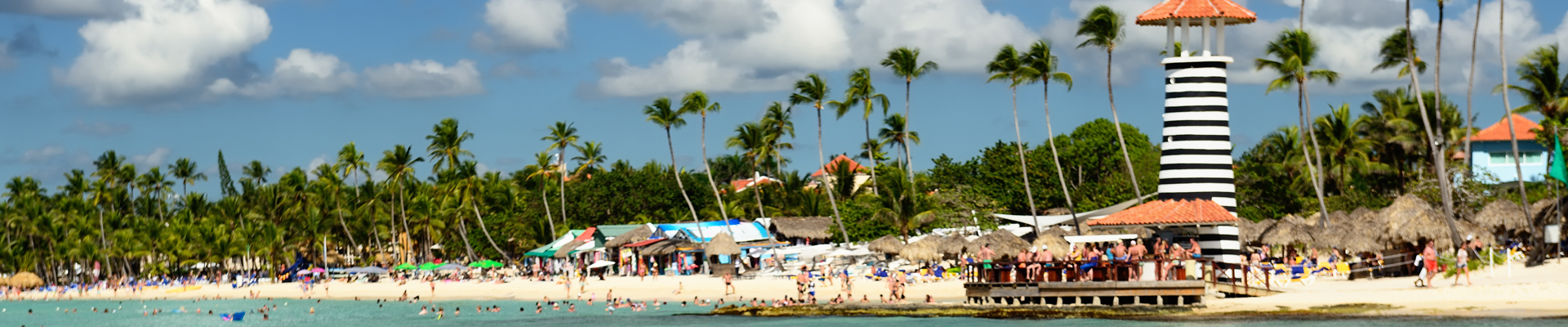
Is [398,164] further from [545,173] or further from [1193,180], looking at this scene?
[1193,180]

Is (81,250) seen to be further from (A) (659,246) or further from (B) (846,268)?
(B) (846,268)

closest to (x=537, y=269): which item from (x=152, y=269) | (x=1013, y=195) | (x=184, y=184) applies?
(x=1013, y=195)

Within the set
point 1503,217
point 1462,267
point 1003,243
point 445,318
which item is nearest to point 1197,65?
point 1462,267

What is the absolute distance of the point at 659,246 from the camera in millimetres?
52062

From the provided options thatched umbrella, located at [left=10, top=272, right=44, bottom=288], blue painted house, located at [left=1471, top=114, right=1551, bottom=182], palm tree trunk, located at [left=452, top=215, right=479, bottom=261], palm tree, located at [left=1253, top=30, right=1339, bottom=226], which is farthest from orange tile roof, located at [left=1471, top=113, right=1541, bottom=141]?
thatched umbrella, located at [left=10, top=272, right=44, bottom=288]

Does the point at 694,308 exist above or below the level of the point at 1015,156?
below

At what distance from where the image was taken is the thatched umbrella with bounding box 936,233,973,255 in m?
41.3

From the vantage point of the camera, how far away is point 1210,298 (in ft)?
92.9

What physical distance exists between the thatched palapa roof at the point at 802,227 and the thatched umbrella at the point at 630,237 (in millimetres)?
5329

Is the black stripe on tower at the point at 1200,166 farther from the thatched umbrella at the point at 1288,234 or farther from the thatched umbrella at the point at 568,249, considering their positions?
the thatched umbrella at the point at 568,249

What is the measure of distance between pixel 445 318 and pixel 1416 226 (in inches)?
940

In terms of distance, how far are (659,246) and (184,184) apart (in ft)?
171

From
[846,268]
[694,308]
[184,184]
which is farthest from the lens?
[184,184]

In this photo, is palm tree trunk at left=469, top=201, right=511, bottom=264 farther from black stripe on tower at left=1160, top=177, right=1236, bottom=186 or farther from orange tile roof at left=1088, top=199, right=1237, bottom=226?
black stripe on tower at left=1160, top=177, right=1236, bottom=186
